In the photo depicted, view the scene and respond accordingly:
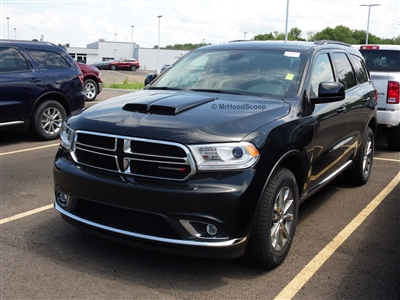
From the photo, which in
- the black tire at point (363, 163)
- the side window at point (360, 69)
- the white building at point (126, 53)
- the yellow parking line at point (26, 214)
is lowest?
the yellow parking line at point (26, 214)

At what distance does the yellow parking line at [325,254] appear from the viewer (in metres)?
3.54

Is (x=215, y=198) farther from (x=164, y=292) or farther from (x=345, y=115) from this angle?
(x=345, y=115)

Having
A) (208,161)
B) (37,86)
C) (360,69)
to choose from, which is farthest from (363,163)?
(37,86)

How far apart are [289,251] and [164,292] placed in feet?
4.26

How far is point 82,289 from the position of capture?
3.47 meters

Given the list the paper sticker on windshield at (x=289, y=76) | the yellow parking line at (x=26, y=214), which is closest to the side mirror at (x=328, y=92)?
the paper sticker on windshield at (x=289, y=76)

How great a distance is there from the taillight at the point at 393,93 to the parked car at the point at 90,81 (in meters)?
9.82

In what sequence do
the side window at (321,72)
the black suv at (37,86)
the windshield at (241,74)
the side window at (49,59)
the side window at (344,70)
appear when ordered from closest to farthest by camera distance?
the windshield at (241,74) < the side window at (321,72) < the side window at (344,70) < the black suv at (37,86) < the side window at (49,59)

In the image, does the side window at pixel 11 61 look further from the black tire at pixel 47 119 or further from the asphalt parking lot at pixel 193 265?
the asphalt parking lot at pixel 193 265

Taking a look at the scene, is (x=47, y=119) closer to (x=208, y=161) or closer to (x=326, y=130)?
(x=326, y=130)

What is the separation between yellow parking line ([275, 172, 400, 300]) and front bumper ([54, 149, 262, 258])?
1.57ft

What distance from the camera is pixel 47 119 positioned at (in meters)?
9.14

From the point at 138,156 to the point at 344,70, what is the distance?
10.6ft

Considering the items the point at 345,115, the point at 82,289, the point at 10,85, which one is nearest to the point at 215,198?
the point at 82,289
